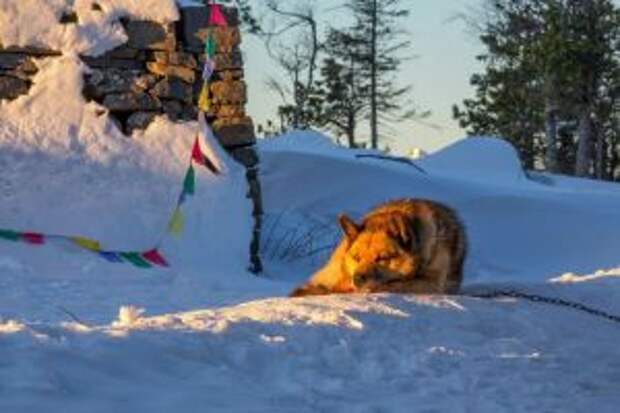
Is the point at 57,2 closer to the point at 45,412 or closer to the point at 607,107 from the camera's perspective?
the point at 45,412

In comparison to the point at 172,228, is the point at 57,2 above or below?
above

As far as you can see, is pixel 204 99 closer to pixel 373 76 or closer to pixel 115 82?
pixel 115 82

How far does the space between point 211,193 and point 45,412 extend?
8351mm

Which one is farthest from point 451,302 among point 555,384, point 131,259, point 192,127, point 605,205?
point 605,205

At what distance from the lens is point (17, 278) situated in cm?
1028

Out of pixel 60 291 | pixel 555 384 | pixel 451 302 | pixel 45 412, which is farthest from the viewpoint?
pixel 60 291

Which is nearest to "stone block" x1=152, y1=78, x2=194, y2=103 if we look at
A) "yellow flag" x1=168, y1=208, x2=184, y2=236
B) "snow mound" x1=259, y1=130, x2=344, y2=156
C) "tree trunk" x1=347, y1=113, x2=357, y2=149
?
"yellow flag" x1=168, y1=208, x2=184, y2=236

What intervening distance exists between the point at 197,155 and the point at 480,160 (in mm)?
10717

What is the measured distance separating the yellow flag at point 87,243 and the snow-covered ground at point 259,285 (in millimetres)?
85

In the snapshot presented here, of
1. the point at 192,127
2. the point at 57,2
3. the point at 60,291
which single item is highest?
the point at 57,2

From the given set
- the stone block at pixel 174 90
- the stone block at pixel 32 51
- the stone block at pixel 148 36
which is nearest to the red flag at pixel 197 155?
the stone block at pixel 174 90

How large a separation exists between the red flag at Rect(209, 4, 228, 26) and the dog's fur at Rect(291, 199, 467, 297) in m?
5.24

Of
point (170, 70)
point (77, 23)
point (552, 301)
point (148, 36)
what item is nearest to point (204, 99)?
point (170, 70)

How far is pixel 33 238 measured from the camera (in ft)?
36.6
